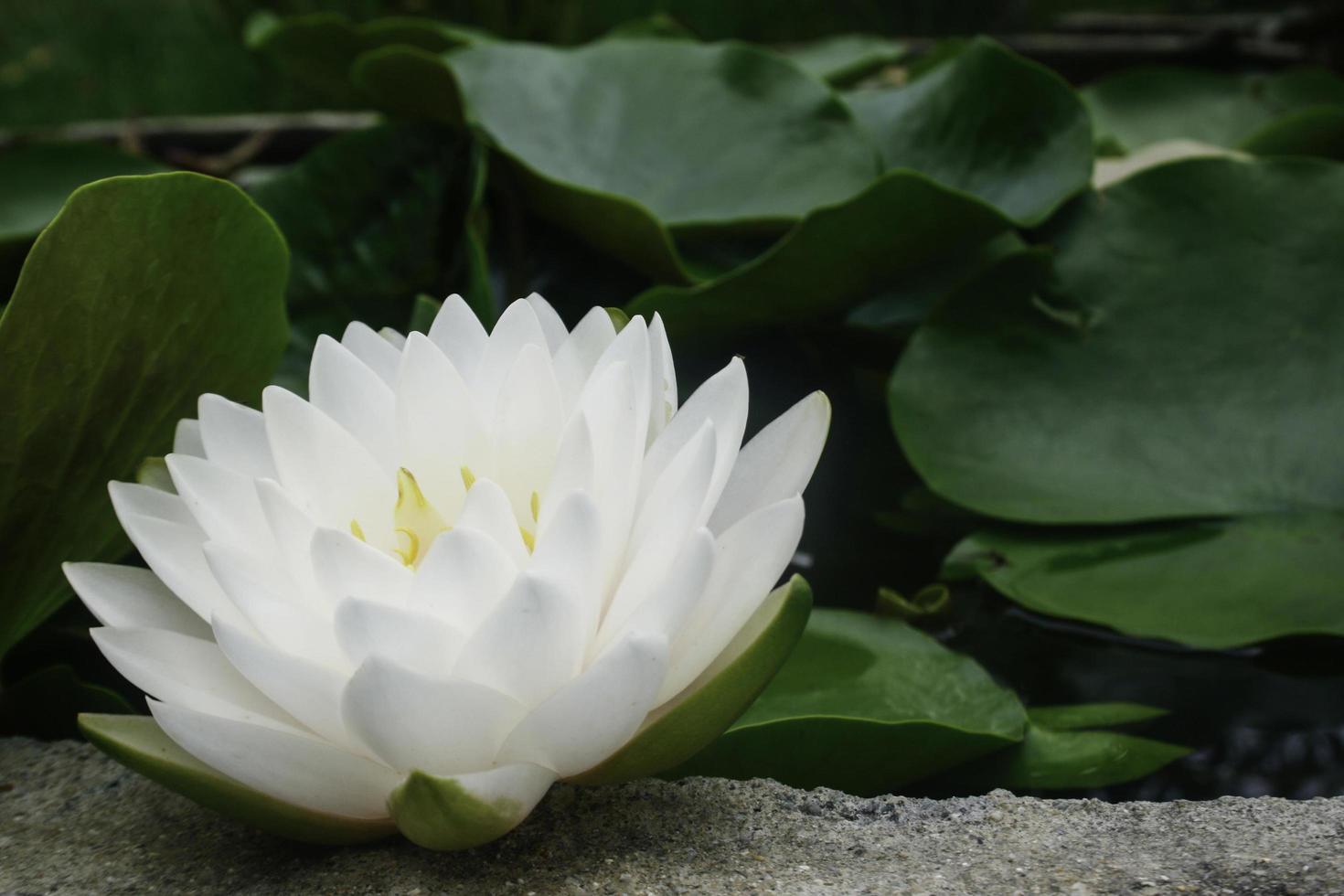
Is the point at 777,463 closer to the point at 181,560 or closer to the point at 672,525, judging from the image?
the point at 672,525

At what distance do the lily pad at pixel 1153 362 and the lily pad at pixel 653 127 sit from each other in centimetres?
18

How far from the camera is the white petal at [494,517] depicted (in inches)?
16.6

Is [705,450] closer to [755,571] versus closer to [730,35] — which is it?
[755,571]

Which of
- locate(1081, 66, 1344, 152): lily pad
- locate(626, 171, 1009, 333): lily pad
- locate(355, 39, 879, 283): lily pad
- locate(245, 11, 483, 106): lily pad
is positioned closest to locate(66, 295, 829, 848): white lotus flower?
locate(626, 171, 1009, 333): lily pad

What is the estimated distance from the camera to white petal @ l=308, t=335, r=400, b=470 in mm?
499

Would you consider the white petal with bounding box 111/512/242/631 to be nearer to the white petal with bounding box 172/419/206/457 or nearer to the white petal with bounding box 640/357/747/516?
the white petal with bounding box 172/419/206/457

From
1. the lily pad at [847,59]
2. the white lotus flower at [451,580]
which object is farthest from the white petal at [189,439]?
the lily pad at [847,59]

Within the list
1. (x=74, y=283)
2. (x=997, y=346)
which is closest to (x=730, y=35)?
(x=997, y=346)

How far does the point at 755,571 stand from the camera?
0.45 meters

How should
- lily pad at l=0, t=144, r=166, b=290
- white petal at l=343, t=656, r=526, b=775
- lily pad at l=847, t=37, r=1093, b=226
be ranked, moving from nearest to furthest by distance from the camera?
white petal at l=343, t=656, r=526, b=775
lily pad at l=847, t=37, r=1093, b=226
lily pad at l=0, t=144, r=166, b=290

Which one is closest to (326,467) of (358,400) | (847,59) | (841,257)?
(358,400)

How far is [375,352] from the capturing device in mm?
539

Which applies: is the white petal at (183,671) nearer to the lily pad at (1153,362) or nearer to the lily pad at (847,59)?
the lily pad at (1153,362)

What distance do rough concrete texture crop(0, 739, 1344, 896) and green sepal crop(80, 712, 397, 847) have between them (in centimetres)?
2
